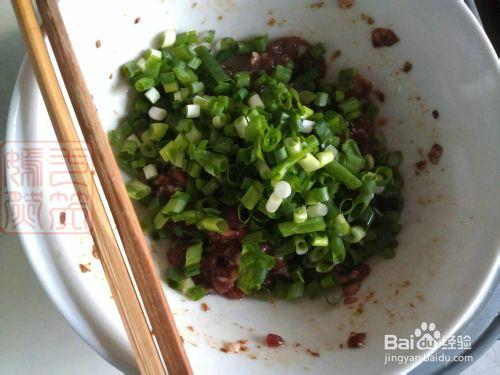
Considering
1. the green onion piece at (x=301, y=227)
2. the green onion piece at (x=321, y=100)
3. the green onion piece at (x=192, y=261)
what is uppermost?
the green onion piece at (x=321, y=100)

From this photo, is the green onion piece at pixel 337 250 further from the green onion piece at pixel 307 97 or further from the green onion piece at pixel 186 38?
the green onion piece at pixel 186 38

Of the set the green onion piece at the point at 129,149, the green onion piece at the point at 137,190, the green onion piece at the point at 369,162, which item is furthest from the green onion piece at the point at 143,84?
the green onion piece at the point at 369,162

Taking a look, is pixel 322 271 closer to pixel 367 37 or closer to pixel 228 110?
pixel 228 110

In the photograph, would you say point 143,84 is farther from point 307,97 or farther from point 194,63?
point 307,97

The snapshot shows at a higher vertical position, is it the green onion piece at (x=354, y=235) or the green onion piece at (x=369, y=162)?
the green onion piece at (x=369, y=162)

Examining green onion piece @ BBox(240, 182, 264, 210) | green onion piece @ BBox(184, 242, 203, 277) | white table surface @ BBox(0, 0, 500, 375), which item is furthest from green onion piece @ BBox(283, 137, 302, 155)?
white table surface @ BBox(0, 0, 500, 375)

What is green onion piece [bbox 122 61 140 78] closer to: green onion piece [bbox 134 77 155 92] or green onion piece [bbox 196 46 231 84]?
green onion piece [bbox 134 77 155 92]

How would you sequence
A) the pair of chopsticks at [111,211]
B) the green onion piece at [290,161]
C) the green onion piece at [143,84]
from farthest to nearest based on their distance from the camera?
the green onion piece at [143,84] < the green onion piece at [290,161] < the pair of chopsticks at [111,211]
